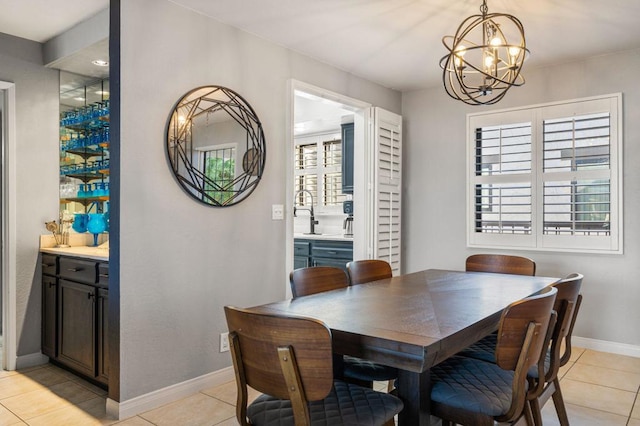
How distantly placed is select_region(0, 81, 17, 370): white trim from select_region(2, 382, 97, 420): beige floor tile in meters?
0.63

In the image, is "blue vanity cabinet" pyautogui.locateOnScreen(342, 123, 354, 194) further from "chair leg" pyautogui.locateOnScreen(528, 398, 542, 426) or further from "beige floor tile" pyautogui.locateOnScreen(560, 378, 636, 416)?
"chair leg" pyautogui.locateOnScreen(528, 398, 542, 426)

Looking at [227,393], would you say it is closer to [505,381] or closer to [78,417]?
[78,417]

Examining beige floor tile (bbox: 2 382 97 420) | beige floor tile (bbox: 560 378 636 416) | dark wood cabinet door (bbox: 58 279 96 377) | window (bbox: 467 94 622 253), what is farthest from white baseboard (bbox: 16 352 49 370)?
window (bbox: 467 94 622 253)

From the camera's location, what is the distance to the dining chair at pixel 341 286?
2076 millimetres

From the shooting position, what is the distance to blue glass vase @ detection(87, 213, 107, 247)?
12.2ft

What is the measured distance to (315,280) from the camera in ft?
7.84

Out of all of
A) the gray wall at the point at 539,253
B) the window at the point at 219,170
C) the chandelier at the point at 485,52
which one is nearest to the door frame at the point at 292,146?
the window at the point at 219,170

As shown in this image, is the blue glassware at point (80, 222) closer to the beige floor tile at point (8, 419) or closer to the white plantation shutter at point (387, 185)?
the beige floor tile at point (8, 419)

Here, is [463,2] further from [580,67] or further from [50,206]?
[50,206]

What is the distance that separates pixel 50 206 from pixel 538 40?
3.95m

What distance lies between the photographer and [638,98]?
3631mm

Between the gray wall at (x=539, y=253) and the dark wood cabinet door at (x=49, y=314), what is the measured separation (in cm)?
324

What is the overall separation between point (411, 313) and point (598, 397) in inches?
72.6

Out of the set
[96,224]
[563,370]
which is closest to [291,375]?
[563,370]
